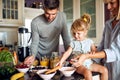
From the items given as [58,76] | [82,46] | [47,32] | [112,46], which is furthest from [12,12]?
[112,46]

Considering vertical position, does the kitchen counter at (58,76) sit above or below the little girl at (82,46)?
below

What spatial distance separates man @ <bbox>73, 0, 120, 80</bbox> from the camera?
3.68ft

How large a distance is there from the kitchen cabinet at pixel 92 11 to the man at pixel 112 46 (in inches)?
62.6

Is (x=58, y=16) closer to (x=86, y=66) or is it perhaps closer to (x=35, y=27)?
(x=35, y=27)

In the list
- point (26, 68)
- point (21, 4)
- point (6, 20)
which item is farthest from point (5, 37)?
point (26, 68)

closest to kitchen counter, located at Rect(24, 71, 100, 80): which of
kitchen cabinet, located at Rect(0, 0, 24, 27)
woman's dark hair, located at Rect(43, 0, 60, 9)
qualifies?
woman's dark hair, located at Rect(43, 0, 60, 9)

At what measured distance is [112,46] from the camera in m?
1.15

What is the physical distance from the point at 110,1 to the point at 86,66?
514 millimetres

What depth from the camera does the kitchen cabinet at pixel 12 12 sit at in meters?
3.38

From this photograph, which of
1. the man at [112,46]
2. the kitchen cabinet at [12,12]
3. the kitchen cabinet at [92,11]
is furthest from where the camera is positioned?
the kitchen cabinet at [12,12]

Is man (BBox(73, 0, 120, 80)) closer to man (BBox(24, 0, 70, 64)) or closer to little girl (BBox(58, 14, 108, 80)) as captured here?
little girl (BBox(58, 14, 108, 80))

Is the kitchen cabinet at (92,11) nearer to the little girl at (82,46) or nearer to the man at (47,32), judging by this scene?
the man at (47,32)

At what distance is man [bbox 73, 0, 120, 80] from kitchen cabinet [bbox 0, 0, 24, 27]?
2.29 meters

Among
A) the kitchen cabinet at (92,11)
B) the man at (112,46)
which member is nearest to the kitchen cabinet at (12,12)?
the kitchen cabinet at (92,11)
